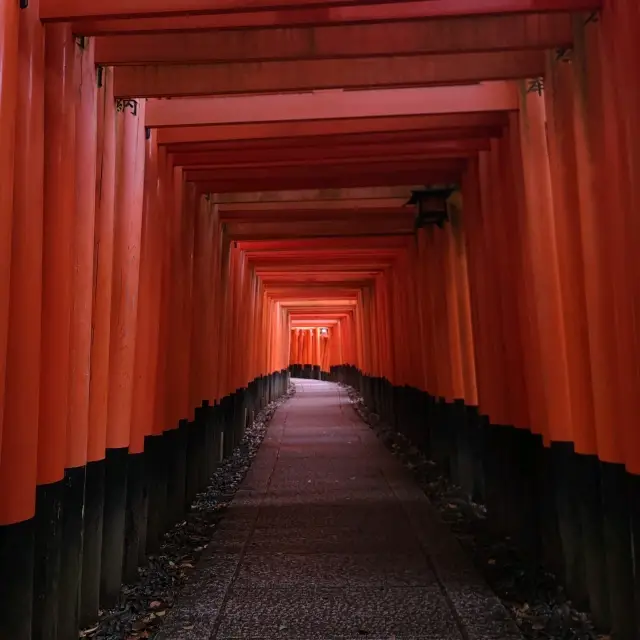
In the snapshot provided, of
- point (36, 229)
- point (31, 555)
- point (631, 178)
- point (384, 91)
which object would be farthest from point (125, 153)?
point (631, 178)

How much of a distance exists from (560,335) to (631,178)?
4.48 ft

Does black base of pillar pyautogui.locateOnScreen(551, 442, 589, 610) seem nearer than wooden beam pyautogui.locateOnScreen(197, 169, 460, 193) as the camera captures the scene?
Yes

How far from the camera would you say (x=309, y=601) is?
11.5 feet

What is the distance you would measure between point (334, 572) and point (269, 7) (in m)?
3.28

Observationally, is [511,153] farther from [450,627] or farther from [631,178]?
[450,627]

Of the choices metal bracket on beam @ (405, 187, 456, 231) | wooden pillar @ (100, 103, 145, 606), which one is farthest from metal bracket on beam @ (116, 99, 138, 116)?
metal bracket on beam @ (405, 187, 456, 231)

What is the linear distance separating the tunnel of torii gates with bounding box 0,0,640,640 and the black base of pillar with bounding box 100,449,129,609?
2 cm

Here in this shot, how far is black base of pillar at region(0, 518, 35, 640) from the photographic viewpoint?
2.29m

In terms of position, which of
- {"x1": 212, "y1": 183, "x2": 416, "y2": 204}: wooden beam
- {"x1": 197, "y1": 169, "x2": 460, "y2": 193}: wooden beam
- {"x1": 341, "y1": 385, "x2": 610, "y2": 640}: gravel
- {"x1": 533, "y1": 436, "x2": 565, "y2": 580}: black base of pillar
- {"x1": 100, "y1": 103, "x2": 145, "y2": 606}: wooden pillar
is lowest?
{"x1": 341, "y1": 385, "x2": 610, "y2": 640}: gravel

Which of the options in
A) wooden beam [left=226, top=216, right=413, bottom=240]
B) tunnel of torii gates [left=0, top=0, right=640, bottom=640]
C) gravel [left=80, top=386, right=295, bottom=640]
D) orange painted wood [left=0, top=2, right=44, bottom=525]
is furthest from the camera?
wooden beam [left=226, top=216, right=413, bottom=240]

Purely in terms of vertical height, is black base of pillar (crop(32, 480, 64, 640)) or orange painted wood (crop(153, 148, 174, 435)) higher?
orange painted wood (crop(153, 148, 174, 435))

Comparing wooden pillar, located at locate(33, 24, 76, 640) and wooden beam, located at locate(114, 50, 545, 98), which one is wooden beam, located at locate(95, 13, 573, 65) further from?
wooden pillar, located at locate(33, 24, 76, 640)

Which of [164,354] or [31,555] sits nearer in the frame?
[31,555]

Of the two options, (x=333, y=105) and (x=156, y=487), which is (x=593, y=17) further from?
(x=156, y=487)
